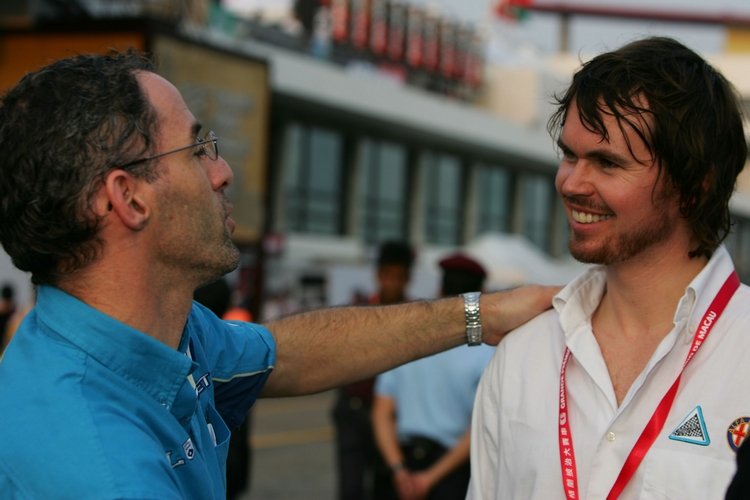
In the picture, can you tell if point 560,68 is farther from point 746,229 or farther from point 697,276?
point 697,276

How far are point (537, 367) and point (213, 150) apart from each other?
104 cm

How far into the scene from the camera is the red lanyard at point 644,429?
8.23 feet

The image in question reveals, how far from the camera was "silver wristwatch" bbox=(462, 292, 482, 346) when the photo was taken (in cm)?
312

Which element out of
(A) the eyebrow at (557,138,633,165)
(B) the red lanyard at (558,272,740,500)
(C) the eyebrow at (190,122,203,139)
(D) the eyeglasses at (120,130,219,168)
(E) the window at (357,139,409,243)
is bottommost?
(E) the window at (357,139,409,243)

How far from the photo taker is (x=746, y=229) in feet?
198

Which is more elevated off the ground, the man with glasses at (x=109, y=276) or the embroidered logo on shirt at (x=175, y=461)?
the man with glasses at (x=109, y=276)

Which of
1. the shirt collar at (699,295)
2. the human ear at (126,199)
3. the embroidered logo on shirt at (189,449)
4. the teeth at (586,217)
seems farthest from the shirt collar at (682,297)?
the human ear at (126,199)

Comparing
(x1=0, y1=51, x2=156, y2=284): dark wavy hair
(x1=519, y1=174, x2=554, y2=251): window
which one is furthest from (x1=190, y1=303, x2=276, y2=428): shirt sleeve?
(x1=519, y1=174, x2=554, y2=251): window

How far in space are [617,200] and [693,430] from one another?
60 centimetres

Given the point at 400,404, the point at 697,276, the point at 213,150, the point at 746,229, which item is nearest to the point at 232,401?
the point at 213,150

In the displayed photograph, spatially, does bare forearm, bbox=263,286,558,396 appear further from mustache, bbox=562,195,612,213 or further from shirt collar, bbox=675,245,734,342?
shirt collar, bbox=675,245,734,342

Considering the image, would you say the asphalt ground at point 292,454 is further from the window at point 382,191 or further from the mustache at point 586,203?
the window at point 382,191

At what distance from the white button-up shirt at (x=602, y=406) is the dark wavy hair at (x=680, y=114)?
16cm

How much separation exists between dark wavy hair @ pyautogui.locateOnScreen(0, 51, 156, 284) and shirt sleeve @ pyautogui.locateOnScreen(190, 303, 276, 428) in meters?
0.57
